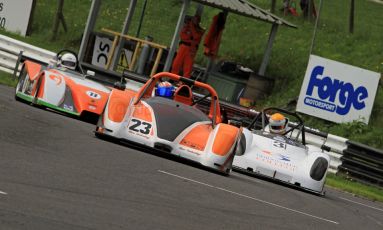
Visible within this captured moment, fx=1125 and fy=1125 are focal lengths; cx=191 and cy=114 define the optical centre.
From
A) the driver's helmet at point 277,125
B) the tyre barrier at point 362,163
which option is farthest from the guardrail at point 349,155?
the driver's helmet at point 277,125

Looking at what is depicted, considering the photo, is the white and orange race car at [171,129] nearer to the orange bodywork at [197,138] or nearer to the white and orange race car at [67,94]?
the orange bodywork at [197,138]

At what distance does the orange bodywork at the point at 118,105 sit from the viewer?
14.5m

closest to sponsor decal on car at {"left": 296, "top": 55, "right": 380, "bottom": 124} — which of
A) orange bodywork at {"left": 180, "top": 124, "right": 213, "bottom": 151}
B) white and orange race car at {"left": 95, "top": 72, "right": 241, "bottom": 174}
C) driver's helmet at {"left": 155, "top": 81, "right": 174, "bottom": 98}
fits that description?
driver's helmet at {"left": 155, "top": 81, "right": 174, "bottom": 98}

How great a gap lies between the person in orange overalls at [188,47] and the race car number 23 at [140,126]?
1017 centimetres

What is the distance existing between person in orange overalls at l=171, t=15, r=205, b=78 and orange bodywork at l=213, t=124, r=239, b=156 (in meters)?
10.1

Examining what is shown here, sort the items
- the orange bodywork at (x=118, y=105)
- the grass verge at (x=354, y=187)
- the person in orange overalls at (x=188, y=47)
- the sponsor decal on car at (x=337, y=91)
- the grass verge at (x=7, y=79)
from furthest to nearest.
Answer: the person in orange overalls at (x=188, y=47) → the grass verge at (x=7, y=79) → the sponsor decal on car at (x=337, y=91) → the grass verge at (x=354, y=187) → the orange bodywork at (x=118, y=105)

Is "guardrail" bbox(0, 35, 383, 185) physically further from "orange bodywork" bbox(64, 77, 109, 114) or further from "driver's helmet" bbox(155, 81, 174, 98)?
"driver's helmet" bbox(155, 81, 174, 98)

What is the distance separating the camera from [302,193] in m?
15.4

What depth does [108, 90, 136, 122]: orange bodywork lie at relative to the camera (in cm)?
1452

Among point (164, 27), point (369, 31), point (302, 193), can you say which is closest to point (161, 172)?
point (302, 193)

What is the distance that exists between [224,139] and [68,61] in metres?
5.13

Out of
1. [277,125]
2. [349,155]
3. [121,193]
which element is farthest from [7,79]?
[121,193]

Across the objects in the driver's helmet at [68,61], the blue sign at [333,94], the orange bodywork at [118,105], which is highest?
the blue sign at [333,94]

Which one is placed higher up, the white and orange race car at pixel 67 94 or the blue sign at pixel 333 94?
the blue sign at pixel 333 94
